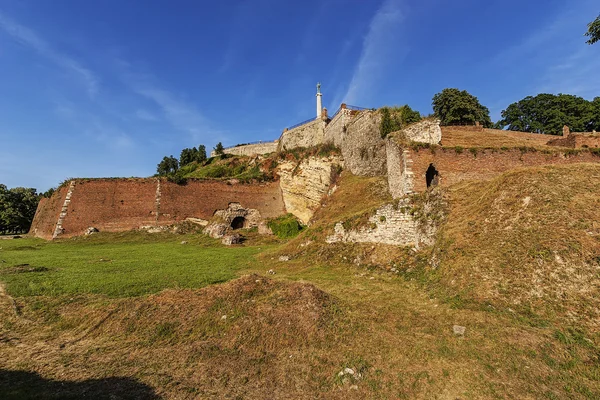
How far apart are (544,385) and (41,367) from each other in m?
8.59

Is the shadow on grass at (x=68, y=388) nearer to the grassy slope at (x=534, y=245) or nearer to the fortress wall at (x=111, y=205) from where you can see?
the grassy slope at (x=534, y=245)

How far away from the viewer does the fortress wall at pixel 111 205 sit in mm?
27453

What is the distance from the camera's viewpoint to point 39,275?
11.7 metres

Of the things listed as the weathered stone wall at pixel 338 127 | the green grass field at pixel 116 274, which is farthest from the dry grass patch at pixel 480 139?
the green grass field at pixel 116 274

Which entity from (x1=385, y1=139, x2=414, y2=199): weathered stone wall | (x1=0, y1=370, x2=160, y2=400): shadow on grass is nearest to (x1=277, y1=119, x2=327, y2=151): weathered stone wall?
(x1=385, y1=139, x2=414, y2=199): weathered stone wall

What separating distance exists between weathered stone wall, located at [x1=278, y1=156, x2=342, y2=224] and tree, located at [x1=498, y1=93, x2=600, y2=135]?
38931mm

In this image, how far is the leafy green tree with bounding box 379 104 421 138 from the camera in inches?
904

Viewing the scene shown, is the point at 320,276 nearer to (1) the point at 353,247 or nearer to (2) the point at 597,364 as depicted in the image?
(1) the point at 353,247

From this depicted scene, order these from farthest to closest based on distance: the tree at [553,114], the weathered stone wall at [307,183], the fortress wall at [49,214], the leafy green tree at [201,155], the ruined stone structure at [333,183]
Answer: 1. the leafy green tree at [201,155]
2. the tree at [553,114]
3. the weathered stone wall at [307,183]
4. the fortress wall at [49,214]
5. the ruined stone structure at [333,183]

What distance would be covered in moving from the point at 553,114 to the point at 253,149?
48777mm

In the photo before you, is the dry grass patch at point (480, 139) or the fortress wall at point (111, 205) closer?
the dry grass patch at point (480, 139)

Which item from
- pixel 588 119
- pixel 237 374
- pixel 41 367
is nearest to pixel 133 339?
pixel 41 367

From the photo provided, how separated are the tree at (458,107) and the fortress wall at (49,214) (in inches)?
1805

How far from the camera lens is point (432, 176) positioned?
60.7 ft
